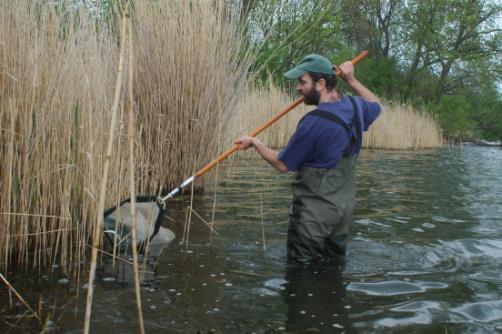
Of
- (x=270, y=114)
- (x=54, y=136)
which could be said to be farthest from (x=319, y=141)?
(x=270, y=114)

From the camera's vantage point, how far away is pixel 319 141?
3.93 meters

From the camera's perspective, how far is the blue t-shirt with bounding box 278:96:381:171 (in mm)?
→ 3924

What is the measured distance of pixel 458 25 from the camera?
30.9m

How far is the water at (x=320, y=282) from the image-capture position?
2.99 m

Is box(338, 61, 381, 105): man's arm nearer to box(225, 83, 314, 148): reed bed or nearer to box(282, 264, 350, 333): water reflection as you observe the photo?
box(282, 264, 350, 333): water reflection

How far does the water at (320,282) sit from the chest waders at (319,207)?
0.17 metres

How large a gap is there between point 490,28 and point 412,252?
29519 millimetres

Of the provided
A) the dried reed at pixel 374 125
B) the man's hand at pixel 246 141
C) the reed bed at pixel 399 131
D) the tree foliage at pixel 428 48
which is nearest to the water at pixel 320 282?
the man's hand at pixel 246 141

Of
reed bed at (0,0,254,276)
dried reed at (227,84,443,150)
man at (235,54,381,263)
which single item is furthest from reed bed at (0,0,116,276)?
dried reed at (227,84,443,150)

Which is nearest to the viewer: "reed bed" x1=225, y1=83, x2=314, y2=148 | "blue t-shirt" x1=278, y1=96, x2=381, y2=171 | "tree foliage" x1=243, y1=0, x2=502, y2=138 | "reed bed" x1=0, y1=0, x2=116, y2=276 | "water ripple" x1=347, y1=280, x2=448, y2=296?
"reed bed" x1=0, y1=0, x2=116, y2=276

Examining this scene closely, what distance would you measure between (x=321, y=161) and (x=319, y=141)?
146mm

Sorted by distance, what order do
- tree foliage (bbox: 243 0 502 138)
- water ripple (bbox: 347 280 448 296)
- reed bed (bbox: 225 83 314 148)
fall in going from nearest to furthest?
water ripple (bbox: 347 280 448 296) < reed bed (bbox: 225 83 314 148) < tree foliage (bbox: 243 0 502 138)

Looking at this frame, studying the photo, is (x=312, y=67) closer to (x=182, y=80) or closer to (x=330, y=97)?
(x=330, y=97)

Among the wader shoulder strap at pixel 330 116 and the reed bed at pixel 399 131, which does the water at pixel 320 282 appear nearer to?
the wader shoulder strap at pixel 330 116
